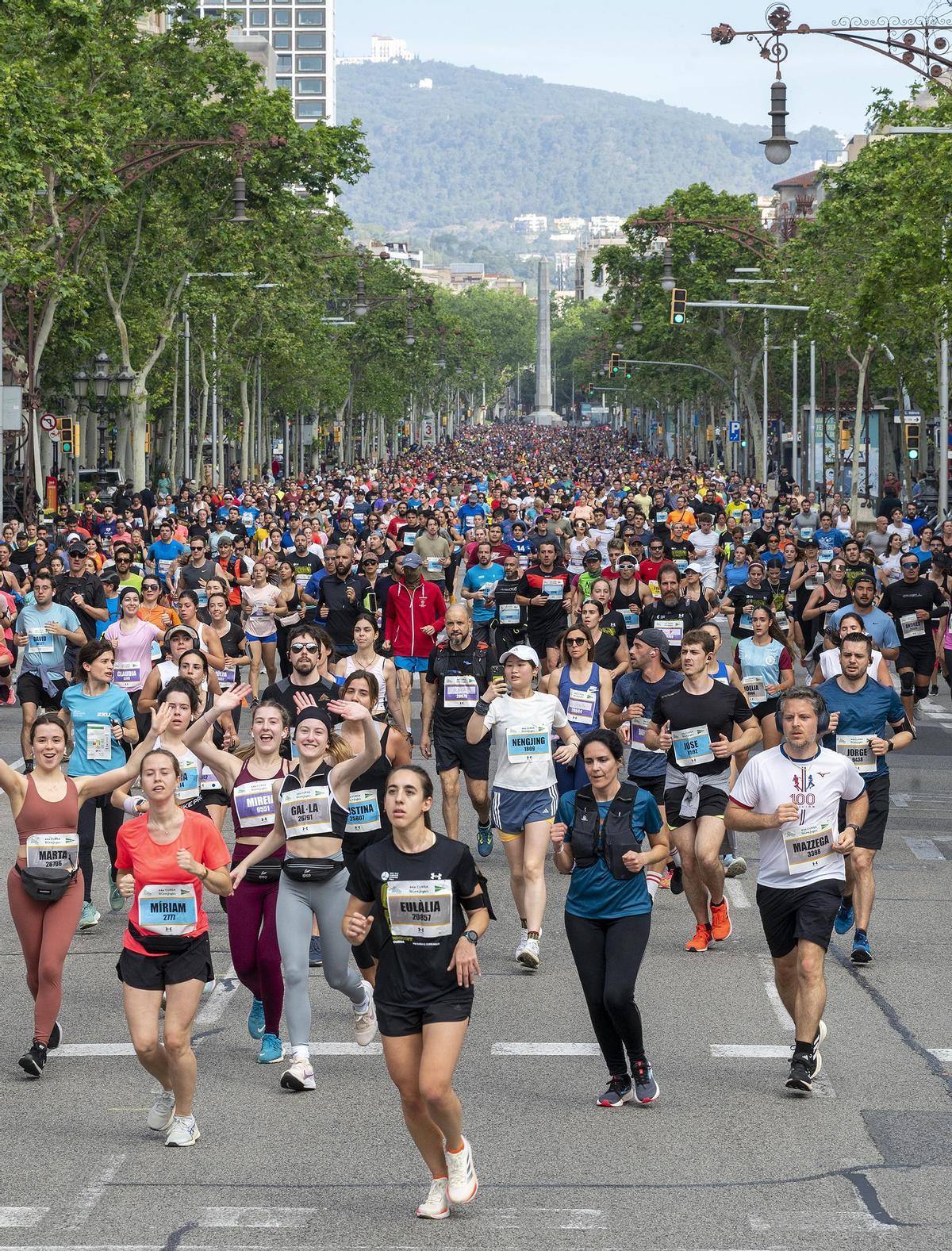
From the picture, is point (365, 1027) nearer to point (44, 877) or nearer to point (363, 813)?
point (363, 813)

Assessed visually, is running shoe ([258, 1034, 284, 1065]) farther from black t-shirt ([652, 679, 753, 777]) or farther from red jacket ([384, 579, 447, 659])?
red jacket ([384, 579, 447, 659])

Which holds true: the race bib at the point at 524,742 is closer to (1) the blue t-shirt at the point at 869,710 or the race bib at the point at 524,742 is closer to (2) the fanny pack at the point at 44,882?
(1) the blue t-shirt at the point at 869,710

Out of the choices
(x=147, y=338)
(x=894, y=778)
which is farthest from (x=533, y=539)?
(x=147, y=338)

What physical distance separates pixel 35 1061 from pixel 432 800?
2.81m

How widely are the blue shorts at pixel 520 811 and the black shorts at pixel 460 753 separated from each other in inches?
90.3

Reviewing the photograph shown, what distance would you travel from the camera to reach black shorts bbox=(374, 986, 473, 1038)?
7.15 m

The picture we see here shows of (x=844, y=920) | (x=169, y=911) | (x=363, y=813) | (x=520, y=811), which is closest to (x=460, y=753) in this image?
(x=520, y=811)

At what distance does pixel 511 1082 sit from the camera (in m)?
8.93

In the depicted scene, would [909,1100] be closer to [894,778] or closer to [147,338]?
[894,778]

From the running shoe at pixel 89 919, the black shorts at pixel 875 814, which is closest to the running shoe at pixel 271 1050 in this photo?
the running shoe at pixel 89 919

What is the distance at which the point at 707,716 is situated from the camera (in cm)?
1109

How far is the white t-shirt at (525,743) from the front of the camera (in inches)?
450

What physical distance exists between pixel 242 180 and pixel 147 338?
572 inches

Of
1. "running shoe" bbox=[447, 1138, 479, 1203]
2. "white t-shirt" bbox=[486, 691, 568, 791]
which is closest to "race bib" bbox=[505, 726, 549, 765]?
"white t-shirt" bbox=[486, 691, 568, 791]
